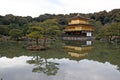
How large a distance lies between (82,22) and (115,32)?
11516mm

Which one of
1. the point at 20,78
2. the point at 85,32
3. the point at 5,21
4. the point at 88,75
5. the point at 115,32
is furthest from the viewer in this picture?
the point at 5,21

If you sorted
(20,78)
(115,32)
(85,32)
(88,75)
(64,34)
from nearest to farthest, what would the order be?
(20,78) < (88,75) < (115,32) < (85,32) < (64,34)

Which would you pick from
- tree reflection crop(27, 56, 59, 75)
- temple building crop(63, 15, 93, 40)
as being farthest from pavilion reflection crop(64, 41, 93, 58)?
temple building crop(63, 15, 93, 40)

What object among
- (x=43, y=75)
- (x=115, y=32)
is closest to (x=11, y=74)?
(x=43, y=75)

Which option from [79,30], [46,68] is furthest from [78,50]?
[79,30]

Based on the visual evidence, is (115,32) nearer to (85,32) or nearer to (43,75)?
(85,32)

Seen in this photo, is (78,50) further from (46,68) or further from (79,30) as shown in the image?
(79,30)

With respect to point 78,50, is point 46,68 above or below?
above

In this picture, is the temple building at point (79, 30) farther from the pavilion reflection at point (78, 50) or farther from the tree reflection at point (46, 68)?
the tree reflection at point (46, 68)

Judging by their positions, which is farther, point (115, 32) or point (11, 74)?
point (115, 32)

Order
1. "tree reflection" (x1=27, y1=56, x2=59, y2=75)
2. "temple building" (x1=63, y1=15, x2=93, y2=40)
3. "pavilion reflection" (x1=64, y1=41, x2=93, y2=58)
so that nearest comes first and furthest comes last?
"tree reflection" (x1=27, y1=56, x2=59, y2=75), "pavilion reflection" (x1=64, y1=41, x2=93, y2=58), "temple building" (x1=63, y1=15, x2=93, y2=40)

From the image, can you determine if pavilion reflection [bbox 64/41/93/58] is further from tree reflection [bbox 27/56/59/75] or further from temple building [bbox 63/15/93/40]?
temple building [bbox 63/15/93/40]

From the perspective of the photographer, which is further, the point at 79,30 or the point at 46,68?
the point at 79,30

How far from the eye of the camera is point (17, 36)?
35.8 meters
